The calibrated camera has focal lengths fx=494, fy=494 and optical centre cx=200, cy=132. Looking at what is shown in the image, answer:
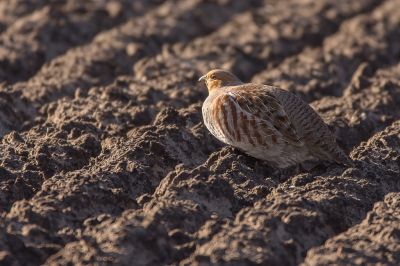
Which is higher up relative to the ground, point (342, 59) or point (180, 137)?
point (342, 59)

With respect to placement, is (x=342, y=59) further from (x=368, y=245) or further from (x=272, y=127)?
(x=368, y=245)

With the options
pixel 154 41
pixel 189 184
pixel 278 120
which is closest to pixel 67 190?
pixel 189 184

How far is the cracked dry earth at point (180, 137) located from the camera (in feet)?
11.0

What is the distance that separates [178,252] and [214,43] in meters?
5.90

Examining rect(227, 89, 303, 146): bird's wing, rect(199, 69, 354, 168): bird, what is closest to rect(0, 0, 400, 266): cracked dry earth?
rect(199, 69, 354, 168): bird

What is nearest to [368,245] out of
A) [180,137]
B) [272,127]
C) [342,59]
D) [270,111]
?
[272,127]

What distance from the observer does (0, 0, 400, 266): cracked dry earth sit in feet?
11.0

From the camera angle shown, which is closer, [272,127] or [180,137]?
[272,127]

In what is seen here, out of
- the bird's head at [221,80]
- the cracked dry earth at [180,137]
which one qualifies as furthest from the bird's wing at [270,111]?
the bird's head at [221,80]

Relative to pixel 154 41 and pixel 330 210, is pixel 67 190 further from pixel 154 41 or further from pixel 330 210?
pixel 154 41

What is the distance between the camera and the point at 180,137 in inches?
201

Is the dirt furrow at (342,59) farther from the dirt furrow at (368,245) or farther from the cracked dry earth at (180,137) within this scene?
the dirt furrow at (368,245)

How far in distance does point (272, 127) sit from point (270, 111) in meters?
0.16

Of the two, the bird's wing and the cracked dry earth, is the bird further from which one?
the cracked dry earth
